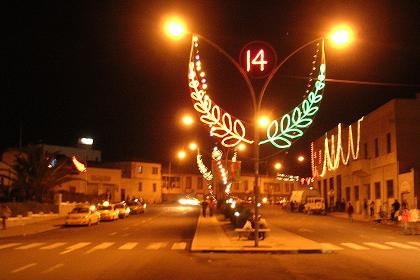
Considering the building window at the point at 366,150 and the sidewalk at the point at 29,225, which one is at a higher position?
the building window at the point at 366,150

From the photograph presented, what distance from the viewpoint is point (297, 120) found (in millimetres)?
25141

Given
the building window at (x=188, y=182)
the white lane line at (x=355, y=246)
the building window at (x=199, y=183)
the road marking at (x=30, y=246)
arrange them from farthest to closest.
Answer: the building window at (x=199, y=183) → the building window at (x=188, y=182) → the road marking at (x=30, y=246) → the white lane line at (x=355, y=246)

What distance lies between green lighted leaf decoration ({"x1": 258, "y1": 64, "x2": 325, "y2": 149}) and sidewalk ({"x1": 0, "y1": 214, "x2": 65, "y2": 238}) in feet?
53.7

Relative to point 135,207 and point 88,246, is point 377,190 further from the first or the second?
point 88,246

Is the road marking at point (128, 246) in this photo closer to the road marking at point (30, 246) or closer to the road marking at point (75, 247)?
the road marking at point (75, 247)

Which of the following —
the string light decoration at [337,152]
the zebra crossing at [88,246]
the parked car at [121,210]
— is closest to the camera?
the zebra crossing at [88,246]

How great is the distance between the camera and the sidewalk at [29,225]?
35688mm

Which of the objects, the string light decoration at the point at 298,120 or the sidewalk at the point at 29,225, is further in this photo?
the sidewalk at the point at 29,225

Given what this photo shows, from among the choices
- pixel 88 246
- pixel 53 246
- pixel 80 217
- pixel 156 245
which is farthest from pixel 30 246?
pixel 80 217

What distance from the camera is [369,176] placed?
61.6 meters

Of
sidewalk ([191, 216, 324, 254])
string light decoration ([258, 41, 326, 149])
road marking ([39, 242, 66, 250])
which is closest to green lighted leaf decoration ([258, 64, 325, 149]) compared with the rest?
string light decoration ([258, 41, 326, 149])

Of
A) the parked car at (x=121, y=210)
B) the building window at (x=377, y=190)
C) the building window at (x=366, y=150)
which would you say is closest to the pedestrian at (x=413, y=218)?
the building window at (x=377, y=190)

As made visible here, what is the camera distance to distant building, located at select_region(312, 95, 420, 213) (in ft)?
169

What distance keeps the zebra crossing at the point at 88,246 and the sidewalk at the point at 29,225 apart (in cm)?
770
